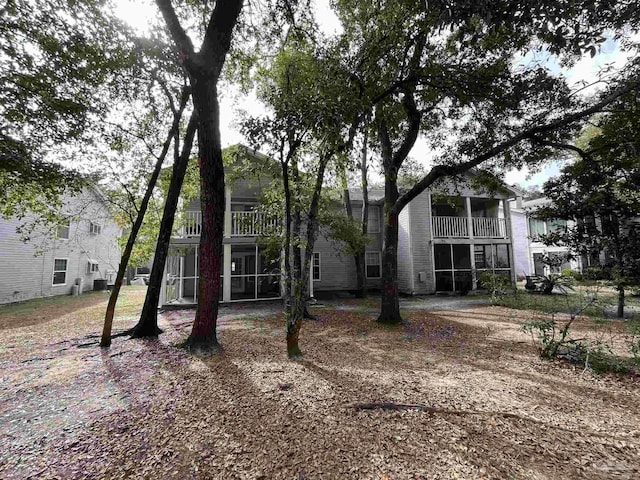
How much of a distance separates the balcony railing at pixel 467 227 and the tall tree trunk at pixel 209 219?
44.0 feet

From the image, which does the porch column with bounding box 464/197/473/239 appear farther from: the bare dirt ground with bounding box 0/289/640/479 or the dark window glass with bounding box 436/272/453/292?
the bare dirt ground with bounding box 0/289/640/479

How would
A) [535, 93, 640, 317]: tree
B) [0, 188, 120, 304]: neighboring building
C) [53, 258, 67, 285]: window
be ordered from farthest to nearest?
[53, 258, 67, 285]: window
[0, 188, 120, 304]: neighboring building
[535, 93, 640, 317]: tree

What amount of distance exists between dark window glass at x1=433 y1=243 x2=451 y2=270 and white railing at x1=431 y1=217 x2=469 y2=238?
138 centimetres

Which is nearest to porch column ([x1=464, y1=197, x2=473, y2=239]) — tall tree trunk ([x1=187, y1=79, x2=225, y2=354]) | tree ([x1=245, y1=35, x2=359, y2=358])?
tree ([x1=245, y1=35, x2=359, y2=358])

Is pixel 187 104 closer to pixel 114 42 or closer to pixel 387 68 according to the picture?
pixel 114 42

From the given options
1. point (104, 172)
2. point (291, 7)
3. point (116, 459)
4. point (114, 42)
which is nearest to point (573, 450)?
point (116, 459)

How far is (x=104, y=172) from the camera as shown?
684 cm

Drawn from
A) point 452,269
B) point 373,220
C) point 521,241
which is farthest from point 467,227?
point 521,241

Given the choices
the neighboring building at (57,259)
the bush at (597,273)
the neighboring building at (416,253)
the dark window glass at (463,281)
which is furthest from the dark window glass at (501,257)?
the neighboring building at (57,259)

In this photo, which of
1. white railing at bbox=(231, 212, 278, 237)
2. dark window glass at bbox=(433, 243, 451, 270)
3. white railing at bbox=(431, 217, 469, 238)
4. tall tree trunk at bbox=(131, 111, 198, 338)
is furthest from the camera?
dark window glass at bbox=(433, 243, 451, 270)

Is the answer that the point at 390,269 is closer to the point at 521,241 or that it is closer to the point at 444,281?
the point at 444,281

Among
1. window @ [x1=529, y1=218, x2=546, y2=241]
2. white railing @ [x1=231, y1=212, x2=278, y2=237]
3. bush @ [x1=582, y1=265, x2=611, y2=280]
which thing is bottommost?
bush @ [x1=582, y1=265, x2=611, y2=280]

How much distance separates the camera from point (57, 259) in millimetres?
16562

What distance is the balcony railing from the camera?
16.0 metres
